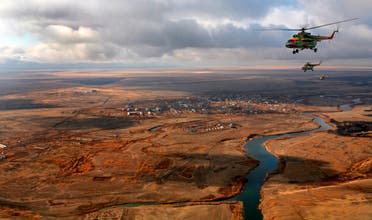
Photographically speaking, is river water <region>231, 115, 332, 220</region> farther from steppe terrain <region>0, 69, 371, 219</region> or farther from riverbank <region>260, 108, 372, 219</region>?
steppe terrain <region>0, 69, 371, 219</region>

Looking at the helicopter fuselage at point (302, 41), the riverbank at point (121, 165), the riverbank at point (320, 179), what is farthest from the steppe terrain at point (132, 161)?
the helicopter fuselage at point (302, 41)

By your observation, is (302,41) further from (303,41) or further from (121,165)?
(121,165)

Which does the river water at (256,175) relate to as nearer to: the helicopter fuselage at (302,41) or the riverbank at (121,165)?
the riverbank at (121,165)

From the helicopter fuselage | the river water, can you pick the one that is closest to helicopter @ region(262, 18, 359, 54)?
the helicopter fuselage

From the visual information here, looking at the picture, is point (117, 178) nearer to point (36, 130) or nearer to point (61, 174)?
point (61, 174)

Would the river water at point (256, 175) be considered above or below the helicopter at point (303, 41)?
below

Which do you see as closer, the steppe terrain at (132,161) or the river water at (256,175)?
the river water at (256,175)

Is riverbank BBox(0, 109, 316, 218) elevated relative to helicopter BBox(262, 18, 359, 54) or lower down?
lower down

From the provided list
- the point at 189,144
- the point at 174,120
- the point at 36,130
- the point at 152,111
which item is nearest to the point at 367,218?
the point at 189,144
